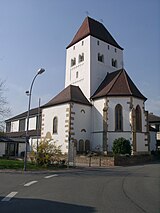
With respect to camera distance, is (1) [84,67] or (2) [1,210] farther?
(1) [84,67]

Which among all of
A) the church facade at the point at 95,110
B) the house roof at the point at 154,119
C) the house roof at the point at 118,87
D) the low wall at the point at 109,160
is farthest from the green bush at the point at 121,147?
the house roof at the point at 154,119

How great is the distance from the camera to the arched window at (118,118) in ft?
111

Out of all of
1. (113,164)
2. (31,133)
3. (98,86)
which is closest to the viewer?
(113,164)

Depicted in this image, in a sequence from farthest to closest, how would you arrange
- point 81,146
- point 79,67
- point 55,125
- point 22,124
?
1. point 22,124
2. point 79,67
3. point 55,125
4. point 81,146

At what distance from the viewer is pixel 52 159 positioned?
74.9 feet

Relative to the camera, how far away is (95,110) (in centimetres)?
3609

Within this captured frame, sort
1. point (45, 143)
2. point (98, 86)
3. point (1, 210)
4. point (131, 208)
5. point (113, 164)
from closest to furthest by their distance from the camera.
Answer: point (1, 210), point (131, 208), point (45, 143), point (113, 164), point (98, 86)

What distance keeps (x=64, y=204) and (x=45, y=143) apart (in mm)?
15113

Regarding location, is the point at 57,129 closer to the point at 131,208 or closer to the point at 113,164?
the point at 113,164

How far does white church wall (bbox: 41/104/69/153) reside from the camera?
34.3 metres

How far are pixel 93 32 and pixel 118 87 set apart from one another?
1250 centimetres

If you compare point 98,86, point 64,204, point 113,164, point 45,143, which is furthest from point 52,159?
point 98,86

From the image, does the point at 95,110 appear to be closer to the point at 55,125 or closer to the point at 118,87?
the point at 118,87

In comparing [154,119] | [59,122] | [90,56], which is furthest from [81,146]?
[154,119]
